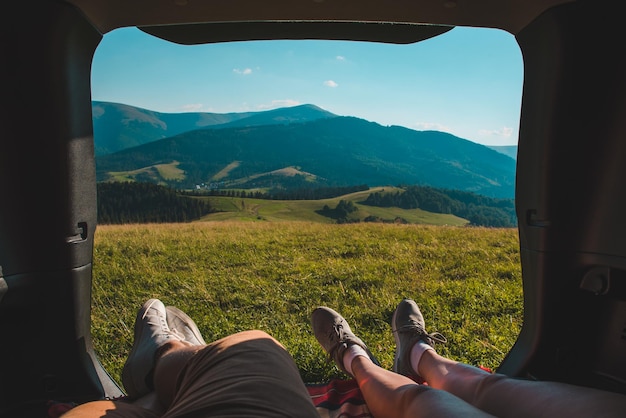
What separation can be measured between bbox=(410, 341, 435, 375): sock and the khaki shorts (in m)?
0.97

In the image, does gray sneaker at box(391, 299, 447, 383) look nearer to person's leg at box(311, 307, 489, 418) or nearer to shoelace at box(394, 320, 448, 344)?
shoelace at box(394, 320, 448, 344)

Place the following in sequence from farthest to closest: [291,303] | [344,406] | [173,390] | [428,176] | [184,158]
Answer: [428,176] → [184,158] → [291,303] → [344,406] → [173,390]

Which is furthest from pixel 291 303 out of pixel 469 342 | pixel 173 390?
pixel 173 390

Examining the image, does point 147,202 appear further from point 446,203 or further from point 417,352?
point 446,203

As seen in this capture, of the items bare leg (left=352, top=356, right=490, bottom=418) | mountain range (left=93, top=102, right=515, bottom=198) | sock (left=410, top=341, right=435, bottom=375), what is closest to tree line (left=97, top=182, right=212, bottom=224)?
sock (left=410, top=341, right=435, bottom=375)

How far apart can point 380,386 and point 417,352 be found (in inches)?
22.1

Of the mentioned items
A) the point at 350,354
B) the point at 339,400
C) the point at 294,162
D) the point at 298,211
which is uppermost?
the point at 294,162

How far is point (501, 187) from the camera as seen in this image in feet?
514

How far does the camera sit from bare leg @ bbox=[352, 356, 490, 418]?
40.9 inches

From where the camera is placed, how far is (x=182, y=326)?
2.20m

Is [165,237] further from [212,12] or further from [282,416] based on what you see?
[282,416]

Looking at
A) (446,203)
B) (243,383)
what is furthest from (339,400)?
(446,203)

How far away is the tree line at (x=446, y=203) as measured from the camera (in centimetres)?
7431

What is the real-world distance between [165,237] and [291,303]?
3427 millimetres
